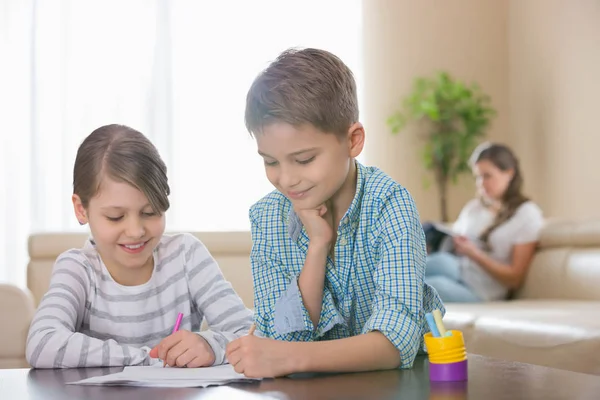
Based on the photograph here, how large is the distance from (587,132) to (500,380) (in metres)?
4.92

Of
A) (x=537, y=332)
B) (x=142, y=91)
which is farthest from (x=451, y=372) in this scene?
(x=142, y=91)

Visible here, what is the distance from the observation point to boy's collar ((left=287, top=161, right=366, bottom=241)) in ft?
4.76

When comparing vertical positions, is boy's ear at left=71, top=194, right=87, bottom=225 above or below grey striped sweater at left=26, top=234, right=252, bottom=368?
above

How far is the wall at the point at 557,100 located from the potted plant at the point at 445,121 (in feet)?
1.22

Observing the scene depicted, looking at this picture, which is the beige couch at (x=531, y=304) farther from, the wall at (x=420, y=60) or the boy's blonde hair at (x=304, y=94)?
the wall at (x=420, y=60)

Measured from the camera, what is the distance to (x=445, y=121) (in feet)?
20.4

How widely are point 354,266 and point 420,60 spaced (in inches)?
206

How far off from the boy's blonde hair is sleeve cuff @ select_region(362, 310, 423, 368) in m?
0.31

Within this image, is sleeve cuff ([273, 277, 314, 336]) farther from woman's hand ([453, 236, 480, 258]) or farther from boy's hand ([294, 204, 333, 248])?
woman's hand ([453, 236, 480, 258])

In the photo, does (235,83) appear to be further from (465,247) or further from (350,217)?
(350,217)

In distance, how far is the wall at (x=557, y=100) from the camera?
219 inches

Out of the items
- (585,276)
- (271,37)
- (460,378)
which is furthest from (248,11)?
(460,378)

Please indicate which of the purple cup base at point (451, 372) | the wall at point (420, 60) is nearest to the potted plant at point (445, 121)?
the wall at point (420, 60)

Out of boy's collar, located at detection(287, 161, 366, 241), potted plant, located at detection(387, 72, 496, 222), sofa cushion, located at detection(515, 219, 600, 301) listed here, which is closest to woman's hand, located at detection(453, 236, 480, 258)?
sofa cushion, located at detection(515, 219, 600, 301)
